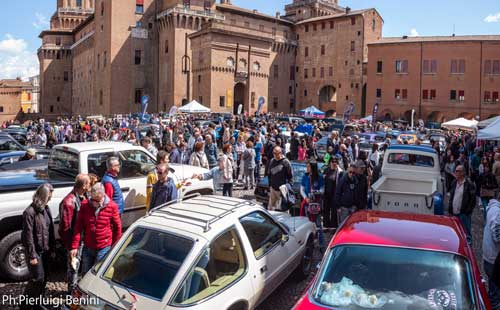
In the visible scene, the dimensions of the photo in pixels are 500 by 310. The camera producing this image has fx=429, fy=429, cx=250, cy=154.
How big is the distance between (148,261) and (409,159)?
27.4 feet

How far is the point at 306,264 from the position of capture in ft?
20.8

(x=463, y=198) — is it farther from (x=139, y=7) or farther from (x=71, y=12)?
(x=71, y=12)

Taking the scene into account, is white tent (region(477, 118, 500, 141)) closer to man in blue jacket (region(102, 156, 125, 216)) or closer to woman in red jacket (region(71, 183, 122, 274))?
man in blue jacket (region(102, 156, 125, 216))

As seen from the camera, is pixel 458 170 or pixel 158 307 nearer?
pixel 158 307

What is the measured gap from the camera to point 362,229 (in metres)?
4.28

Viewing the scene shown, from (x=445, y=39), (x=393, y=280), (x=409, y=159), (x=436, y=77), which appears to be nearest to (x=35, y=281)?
(x=393, y=280)

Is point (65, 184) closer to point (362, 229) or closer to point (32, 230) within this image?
point (32, 230)

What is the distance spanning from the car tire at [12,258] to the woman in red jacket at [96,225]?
1470mm

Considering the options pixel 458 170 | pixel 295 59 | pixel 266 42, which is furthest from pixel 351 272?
pixel 295 59

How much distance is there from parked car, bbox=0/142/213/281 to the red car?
176 inches

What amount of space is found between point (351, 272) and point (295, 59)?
63.8m

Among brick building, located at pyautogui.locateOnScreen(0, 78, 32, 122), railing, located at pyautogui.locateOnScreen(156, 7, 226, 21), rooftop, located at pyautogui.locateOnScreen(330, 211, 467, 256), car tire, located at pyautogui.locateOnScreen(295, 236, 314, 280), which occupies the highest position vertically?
railing, located at pyautogui.locateOnScreen(156, 7, 226, 21)

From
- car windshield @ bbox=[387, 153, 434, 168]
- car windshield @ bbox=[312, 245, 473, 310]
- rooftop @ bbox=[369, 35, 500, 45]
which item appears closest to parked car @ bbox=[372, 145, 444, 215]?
car windshield @ bbox=[387, 153, 434, 168]

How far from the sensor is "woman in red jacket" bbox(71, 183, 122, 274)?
509cm
